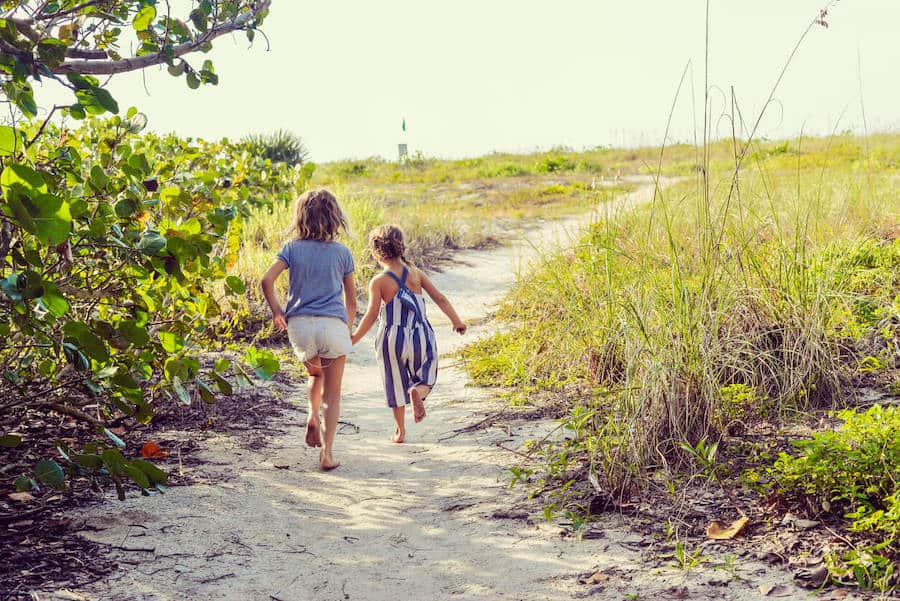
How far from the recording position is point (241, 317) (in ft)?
28.4

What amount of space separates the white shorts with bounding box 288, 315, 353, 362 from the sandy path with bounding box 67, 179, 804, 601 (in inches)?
26.9

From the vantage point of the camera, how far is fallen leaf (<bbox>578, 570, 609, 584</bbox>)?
11.5ft

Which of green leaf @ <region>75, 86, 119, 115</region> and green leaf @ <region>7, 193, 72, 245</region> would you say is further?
green leaf @ <region>75, 86, 119, 115</region>

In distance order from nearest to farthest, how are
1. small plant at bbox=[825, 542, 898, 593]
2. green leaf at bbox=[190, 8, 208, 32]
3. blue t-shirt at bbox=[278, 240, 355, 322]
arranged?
small plant at bbox=[825, 542, 898, 593], green leaf at bbox=[190, 8, 208, 32], blue t-shirt at bbox=[278, 240, 355, 322]

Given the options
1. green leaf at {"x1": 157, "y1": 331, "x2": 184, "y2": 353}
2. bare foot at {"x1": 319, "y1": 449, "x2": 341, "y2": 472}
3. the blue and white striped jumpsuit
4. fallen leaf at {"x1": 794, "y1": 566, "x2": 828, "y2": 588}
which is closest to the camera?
fallen leaf at {"x1": 794, "y1": 566, "x2": 828, "y2": 588}

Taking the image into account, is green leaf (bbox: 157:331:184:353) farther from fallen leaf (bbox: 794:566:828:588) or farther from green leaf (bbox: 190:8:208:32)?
fallen leaf (bbox: 794:566:828:588)

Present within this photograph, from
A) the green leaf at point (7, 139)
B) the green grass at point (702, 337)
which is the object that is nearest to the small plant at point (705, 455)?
the green grass at point (702, 337)

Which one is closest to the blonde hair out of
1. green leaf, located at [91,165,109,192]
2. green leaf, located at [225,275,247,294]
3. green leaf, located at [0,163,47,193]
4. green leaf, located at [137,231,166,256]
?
green leaf, located at [225,275,247,294]

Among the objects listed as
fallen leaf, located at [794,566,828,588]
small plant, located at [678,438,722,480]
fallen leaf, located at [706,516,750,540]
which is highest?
small plant, located at [678,438,722,480]

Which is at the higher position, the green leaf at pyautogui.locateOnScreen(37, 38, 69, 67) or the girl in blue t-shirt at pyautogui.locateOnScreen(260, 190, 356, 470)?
the green leaf at pyautogui.locateOnScreen(37, 38, 69, 67)

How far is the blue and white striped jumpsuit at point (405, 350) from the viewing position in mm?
5633

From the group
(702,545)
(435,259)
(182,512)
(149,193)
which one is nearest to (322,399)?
(182,512)

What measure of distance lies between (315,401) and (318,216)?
3.78ft

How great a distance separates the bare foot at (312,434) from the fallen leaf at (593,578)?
2.21m
